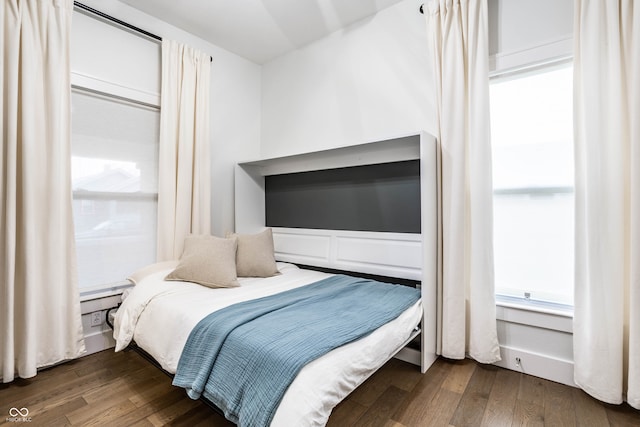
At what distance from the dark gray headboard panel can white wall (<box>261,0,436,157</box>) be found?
0.31m

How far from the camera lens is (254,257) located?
2596 millimetres

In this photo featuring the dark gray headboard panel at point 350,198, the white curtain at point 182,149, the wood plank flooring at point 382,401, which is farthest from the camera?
the white curtain at point 182,149

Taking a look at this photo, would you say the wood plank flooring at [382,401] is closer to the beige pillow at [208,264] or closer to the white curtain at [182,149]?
the beige pillow at [208,264]

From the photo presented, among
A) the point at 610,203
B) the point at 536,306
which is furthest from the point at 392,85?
the point at 536,306

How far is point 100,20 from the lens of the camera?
95.9 inches

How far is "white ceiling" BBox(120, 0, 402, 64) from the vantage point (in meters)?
2.61

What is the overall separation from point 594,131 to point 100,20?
3.50 metres

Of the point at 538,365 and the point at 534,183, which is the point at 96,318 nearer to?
the point at 538,365

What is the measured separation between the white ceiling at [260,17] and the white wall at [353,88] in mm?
138

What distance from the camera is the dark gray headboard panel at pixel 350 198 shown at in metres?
2.53

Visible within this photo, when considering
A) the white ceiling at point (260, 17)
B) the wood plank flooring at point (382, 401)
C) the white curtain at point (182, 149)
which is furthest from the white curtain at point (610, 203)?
the white curtain at point (182, 149)

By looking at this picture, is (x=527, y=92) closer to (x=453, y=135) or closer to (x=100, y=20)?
(x=453, y=135)

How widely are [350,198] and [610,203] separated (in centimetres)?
175

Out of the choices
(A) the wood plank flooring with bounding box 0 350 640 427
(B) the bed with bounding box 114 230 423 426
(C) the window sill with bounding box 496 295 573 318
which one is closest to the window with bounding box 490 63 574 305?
→ (C) the window sill with bounding box 496 295 573 318
